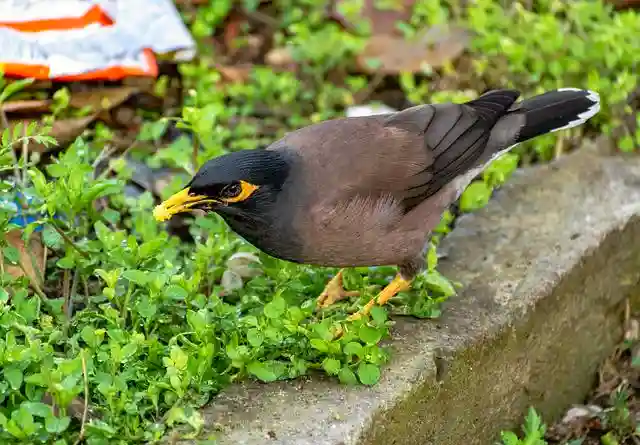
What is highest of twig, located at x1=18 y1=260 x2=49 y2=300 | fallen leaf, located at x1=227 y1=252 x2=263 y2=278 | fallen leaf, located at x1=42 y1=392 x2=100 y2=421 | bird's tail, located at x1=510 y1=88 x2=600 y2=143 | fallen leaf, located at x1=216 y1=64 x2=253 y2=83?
bird's tail, located at x1=510 y1=88 x2=600 y2=143

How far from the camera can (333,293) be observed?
3521mm

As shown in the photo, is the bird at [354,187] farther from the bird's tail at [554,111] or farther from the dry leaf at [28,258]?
the dry leaf at [28,258]

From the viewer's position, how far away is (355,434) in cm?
271

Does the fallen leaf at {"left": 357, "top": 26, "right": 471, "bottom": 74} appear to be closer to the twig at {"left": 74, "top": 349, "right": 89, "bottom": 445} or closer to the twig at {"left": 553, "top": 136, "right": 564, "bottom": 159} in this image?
the twig at {"left": 553, "top": 136, "right": 564, "bottom": 159}

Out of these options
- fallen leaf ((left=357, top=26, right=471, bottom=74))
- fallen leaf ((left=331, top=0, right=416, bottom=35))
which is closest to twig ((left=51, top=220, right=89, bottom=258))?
fallen leaf ((left=357, top=26, right=471, bottom=74))

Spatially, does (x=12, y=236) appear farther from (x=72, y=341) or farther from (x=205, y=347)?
(x=205, y=347)

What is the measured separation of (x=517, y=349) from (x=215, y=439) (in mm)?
1229

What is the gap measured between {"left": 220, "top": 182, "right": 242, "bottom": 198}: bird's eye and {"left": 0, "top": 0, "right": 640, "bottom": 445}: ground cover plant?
0.28 m

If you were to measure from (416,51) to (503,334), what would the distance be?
7.85ft

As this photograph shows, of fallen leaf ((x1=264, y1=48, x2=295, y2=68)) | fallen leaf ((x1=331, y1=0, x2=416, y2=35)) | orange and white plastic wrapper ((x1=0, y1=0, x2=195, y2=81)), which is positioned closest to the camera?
orange and white plastic wrapper ((x1=0, y1=0, x2=195, y2=81))

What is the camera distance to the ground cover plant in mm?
2719

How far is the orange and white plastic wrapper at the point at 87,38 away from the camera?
4211 mm

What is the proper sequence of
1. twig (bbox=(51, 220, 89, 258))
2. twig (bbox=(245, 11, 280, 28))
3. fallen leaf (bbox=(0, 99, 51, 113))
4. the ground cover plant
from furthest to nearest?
twig (bbox=(245, 11, 280, 28)), fallen leaf (bbox=(0, 99, 51, 113)), twig (bbox=(51, 220, 89, 258)), the ground cover plant

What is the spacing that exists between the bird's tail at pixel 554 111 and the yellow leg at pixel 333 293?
863 millimetres
